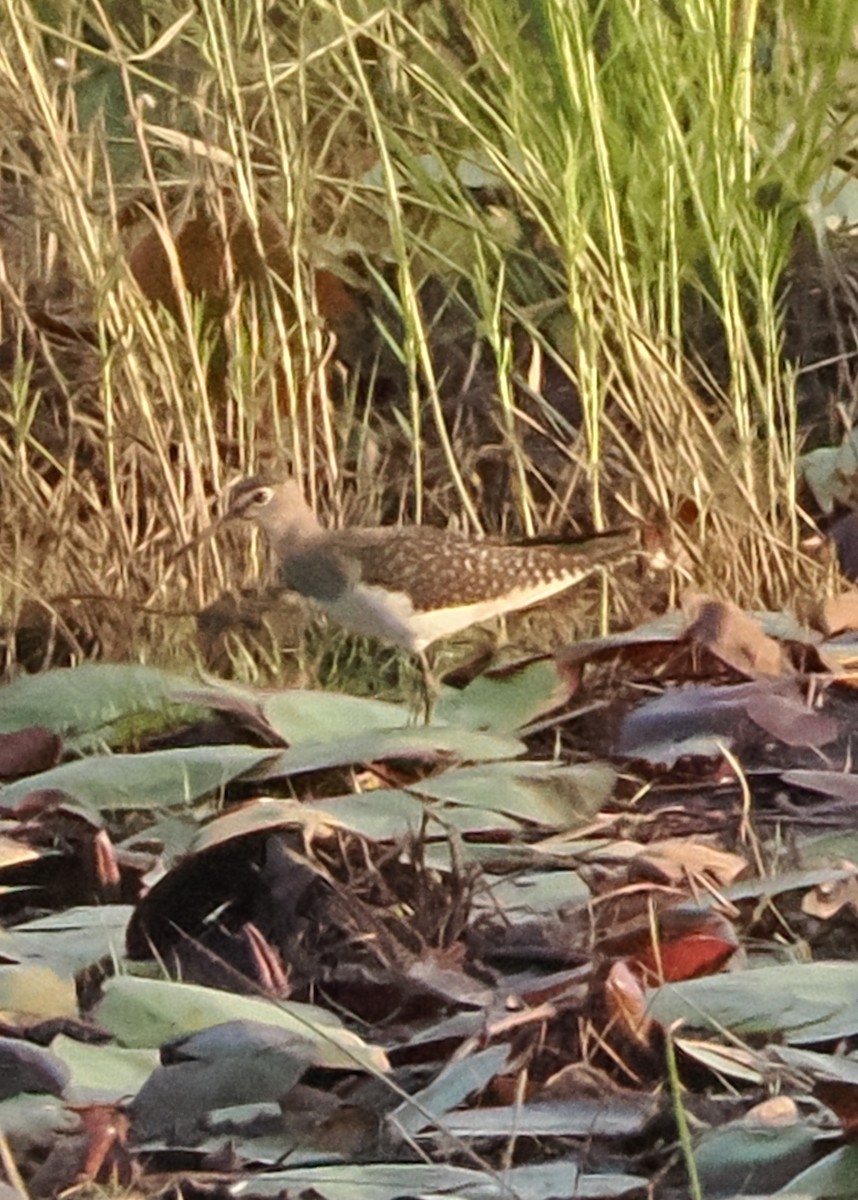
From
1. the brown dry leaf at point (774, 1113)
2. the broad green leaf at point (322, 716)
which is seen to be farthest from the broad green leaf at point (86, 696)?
the brown dry leaf at point (774, 1113)

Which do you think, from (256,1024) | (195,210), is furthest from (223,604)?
(256,1024)

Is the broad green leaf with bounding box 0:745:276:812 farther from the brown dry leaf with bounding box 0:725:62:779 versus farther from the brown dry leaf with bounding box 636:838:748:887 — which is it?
the brown dry leaf with bounding box 636:838:748:887

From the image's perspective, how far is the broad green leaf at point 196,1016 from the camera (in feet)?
5.44

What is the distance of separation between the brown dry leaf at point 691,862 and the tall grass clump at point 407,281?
2.66ft

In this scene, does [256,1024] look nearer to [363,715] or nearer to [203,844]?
[203,844]

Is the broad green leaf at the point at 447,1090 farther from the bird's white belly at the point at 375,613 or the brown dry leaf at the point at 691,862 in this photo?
the bird's white belly at the point at 375,613

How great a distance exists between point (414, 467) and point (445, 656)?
0.36 m

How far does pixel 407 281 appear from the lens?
2.78 metres

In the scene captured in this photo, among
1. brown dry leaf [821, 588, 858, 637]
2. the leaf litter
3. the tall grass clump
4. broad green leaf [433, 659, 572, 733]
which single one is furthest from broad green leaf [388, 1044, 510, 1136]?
the tall grass clump

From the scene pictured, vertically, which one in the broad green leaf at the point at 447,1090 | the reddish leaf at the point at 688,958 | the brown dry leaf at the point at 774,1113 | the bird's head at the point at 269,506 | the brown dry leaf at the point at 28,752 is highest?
the bird's head at the point at 269,506

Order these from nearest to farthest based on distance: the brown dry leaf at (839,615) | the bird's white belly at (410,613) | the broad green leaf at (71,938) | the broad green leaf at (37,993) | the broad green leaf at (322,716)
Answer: the broad green leaf at (37,993)
the broad green leaf at (71,938)
the broad green leaf at (322,716)
the brown dry leaf at (839,615)
the bird's white belly at (410,613)

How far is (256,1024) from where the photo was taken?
165cm

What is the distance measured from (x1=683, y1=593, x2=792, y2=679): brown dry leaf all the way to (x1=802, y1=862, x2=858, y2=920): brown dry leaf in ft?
1.49

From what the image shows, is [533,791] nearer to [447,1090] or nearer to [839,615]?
[447,1090]
